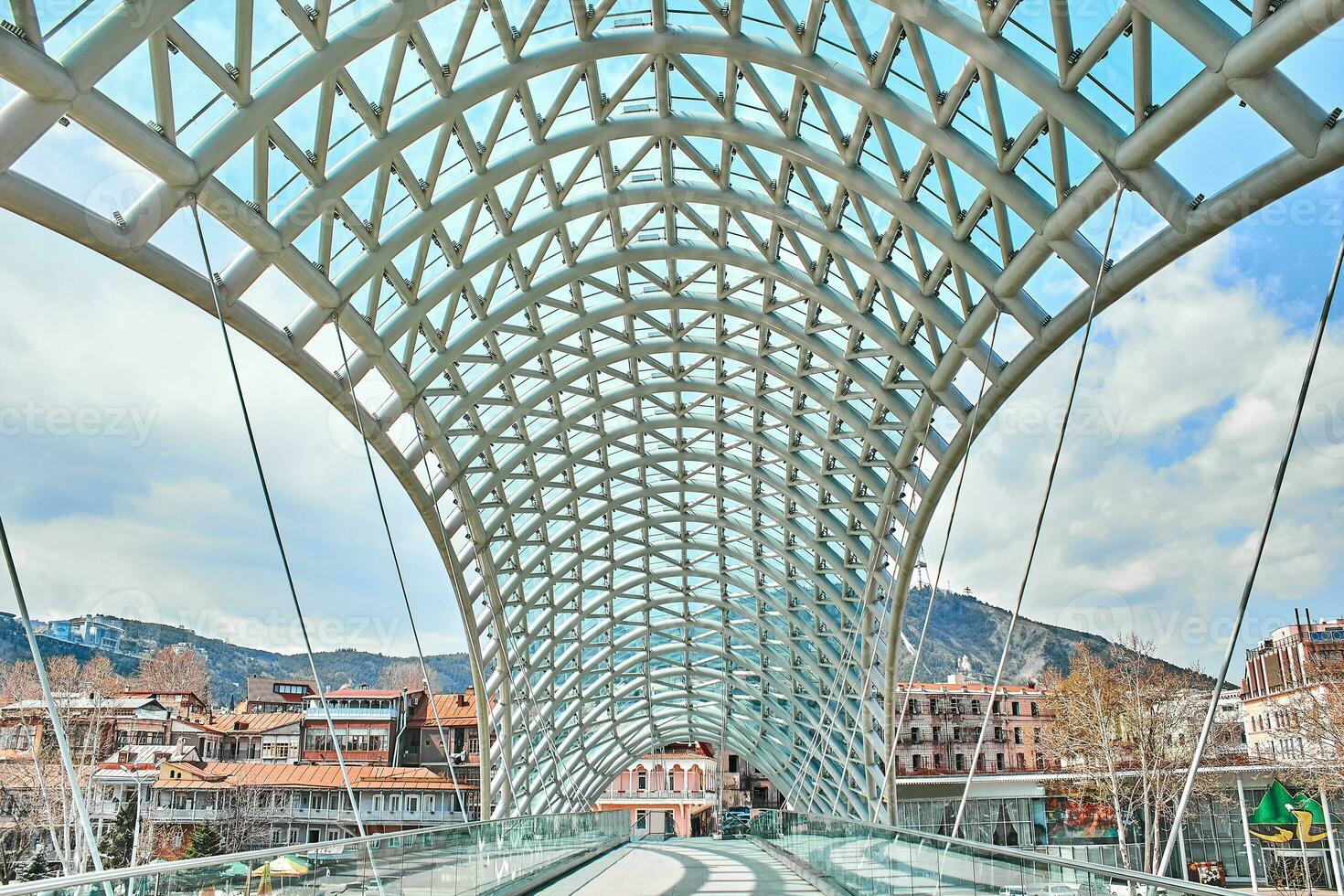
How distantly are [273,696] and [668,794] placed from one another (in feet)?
169

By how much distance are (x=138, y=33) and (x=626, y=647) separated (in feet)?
179

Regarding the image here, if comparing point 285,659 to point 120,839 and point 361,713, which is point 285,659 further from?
point 120,839

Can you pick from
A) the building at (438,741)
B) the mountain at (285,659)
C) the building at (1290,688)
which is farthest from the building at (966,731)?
the building at (438,741)

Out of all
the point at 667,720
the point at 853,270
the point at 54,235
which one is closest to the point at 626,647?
the point at 667,720

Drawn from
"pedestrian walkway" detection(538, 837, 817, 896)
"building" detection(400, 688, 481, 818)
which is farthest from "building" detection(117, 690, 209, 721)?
"pedestrian walkway" detection(538, 837, 817, 896)

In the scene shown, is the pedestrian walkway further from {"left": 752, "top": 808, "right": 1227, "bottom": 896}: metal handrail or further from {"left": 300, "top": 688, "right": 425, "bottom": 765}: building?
{"left": 300, "top": 688, "right": 425, "bottom": 765}: building

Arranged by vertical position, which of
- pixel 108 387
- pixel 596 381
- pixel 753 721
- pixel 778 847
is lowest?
pixel 778 847

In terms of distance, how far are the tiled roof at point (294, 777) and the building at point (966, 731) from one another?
42.8 m

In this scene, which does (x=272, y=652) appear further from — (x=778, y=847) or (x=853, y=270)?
(x=853, y=270)

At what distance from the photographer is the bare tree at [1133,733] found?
48.8 metres

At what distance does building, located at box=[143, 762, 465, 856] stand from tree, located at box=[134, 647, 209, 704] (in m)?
6.45

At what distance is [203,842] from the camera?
57.9m

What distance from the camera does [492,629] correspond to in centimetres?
4738

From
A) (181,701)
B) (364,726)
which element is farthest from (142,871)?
(364,726)
